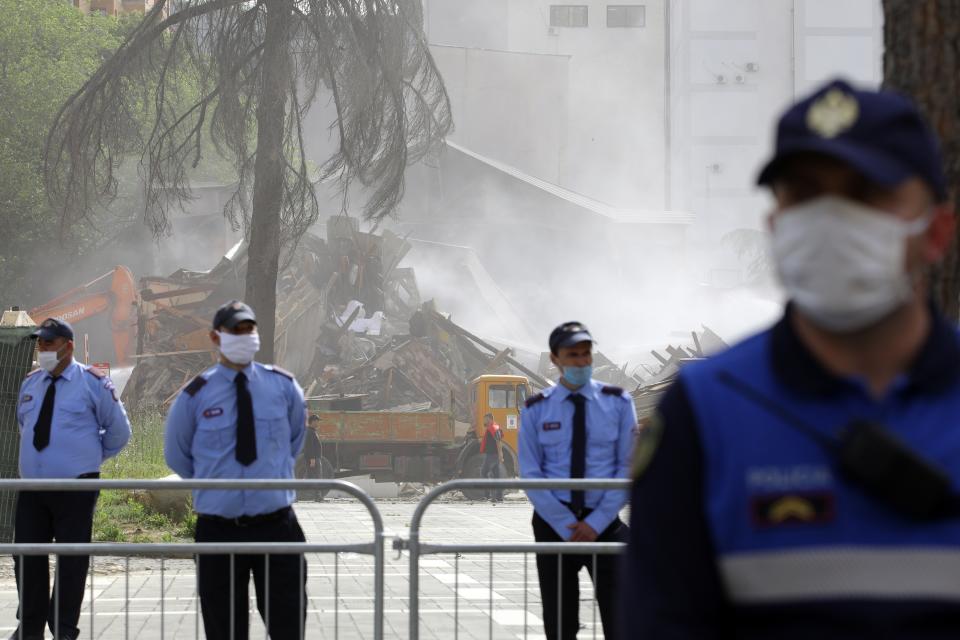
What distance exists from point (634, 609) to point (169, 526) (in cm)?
1326

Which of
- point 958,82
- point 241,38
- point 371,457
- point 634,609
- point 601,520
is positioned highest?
point 241,38

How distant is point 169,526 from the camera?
1457 centimetres

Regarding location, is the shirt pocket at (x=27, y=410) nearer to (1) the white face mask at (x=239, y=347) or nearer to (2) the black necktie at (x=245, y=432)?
(1) the white face mask at (x=239, y=347)

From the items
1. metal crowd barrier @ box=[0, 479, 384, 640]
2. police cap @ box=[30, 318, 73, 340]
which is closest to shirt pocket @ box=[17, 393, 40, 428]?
police cap @ box=[30, 318, 73, 340]

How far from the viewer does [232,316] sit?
289 inches

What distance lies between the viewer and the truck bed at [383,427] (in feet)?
86.7

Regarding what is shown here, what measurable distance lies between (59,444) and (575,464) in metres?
3.24

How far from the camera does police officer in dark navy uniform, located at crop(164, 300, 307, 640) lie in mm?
6570

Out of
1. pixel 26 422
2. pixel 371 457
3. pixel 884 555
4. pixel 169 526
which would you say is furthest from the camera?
pixel 371 457

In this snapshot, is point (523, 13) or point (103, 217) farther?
point (523, 13)

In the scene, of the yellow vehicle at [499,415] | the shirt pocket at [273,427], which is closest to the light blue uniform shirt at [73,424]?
the shirt pocket at [273,427]

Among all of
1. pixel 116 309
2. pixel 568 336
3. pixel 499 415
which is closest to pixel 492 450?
pixel 499 415

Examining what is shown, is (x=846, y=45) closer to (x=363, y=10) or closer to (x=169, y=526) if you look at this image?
(x=363, y=10)

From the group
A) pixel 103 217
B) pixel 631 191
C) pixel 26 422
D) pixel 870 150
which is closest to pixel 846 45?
pixel 631 191
